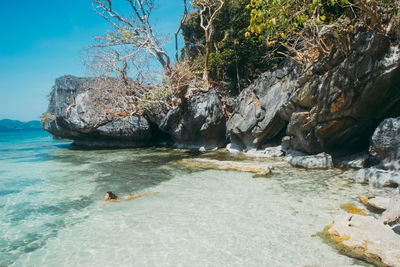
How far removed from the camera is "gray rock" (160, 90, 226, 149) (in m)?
15.7

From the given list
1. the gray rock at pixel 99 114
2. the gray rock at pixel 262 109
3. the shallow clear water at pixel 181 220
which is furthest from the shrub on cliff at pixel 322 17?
the gray rock at pixel 99 114

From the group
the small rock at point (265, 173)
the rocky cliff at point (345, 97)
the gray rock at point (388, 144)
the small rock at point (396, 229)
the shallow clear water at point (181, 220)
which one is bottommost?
the shallow clear water at point (181, 220)

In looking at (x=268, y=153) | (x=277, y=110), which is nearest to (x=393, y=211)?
(x=268, y=153)

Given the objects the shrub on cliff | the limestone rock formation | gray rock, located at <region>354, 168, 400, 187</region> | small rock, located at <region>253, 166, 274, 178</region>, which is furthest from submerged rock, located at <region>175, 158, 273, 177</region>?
the shrub on cliff

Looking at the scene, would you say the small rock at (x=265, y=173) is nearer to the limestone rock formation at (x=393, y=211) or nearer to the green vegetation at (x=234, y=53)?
the limestone rock formation at (x=393, y=211)

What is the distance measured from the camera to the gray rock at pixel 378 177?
641cm

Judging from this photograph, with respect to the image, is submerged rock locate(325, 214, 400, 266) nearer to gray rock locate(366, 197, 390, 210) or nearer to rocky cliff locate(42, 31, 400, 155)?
gray rock locate(366, 197, 390, 210)

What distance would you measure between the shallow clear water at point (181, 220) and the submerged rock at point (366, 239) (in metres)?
0.25

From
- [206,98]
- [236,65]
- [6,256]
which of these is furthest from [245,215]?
[236,65]

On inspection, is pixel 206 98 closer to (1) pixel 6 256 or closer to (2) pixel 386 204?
(2) pixel 386 204

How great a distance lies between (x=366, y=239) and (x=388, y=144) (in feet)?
15.3

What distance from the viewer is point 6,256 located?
14.5 feet

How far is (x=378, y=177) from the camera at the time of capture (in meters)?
6.73

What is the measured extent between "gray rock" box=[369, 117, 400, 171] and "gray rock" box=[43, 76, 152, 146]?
15130mm
